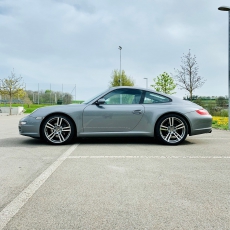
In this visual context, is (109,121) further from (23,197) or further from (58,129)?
→ (23,197)

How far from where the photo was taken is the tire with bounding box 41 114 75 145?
6.18 meters

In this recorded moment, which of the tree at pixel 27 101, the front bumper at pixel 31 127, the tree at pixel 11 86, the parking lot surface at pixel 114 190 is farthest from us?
the tree at pixel 27 101

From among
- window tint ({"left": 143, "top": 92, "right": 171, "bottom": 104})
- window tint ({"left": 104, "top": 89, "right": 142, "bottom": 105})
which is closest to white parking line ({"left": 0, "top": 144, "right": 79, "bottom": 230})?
window tint ({"left": 104, "top": 89, "right": 142, "bottom": 105})

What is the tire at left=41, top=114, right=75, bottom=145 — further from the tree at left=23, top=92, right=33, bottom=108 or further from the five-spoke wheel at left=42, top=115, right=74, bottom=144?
the tree at left=23, top=92, right=33, bottom=108

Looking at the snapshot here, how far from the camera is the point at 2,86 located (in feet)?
113

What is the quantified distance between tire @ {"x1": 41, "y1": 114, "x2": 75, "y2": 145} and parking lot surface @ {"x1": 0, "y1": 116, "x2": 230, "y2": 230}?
1042 millimetres

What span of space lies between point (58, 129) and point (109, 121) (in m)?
1.11

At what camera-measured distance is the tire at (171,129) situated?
6230 millimetres

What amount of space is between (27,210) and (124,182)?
119cm

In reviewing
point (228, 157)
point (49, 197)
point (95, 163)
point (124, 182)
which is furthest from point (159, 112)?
point (49, 197)

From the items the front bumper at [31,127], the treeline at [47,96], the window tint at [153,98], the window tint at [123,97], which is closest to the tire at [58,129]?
the front bumper at [31,127]

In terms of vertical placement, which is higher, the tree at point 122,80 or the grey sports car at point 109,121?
the tree at point 122,80

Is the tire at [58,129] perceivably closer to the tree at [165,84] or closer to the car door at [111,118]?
the car door at [111,118]

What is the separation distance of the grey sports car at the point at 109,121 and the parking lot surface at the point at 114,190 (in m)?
1.06
